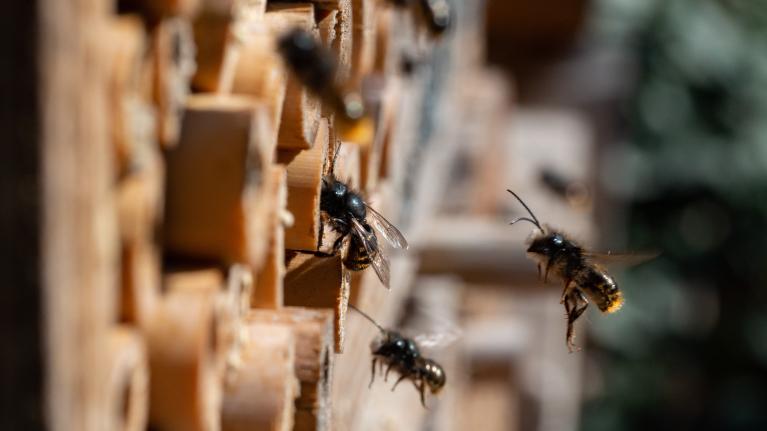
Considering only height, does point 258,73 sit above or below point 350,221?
above

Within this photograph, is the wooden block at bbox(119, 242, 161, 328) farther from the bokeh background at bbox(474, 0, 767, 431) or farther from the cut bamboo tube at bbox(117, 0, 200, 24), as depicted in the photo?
the bokeh background at bbox(474, 0, 767, 431)

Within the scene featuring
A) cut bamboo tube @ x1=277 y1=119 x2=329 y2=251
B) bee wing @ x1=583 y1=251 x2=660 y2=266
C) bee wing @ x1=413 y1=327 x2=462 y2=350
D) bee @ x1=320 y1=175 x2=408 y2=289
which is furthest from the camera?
bee wing @ x1=413 y1=327 x2=462 y2=350

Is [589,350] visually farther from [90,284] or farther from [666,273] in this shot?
[90,284]

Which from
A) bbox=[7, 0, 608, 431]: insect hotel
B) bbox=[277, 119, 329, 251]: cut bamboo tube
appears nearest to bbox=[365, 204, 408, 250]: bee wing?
bbox=[7, 0, 608, 431]: insect hotel

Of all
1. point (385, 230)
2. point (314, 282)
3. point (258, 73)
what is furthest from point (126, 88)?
point (385, 230)

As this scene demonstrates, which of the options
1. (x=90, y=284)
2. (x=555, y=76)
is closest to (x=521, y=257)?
(x=90, y=284)

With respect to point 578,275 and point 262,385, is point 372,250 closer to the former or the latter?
point 262,385

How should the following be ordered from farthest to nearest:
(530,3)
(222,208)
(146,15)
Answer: (530,3), (222,208), (146,15)
